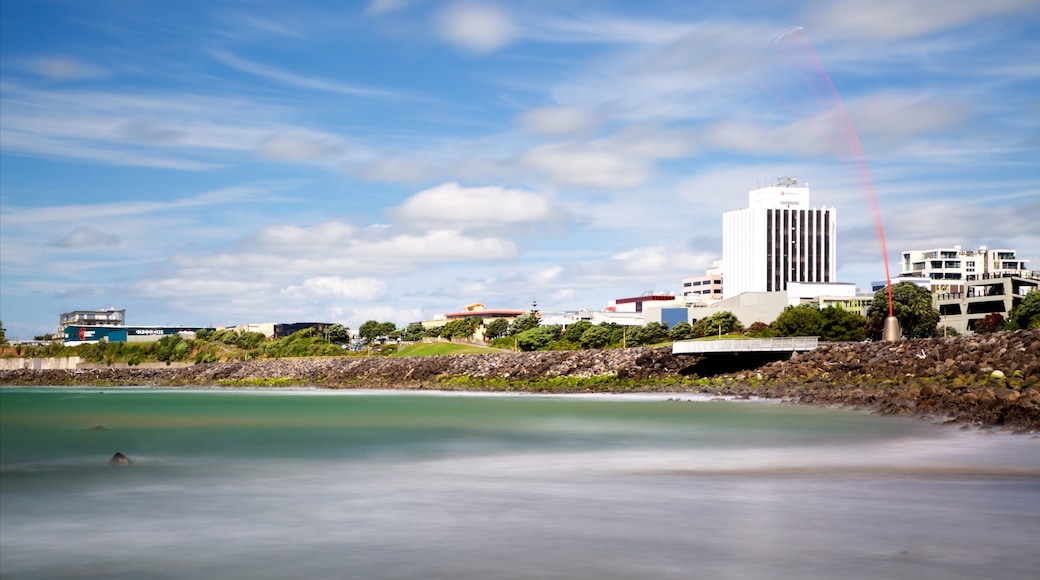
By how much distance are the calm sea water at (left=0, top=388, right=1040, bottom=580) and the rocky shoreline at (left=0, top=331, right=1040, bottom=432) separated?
4.18m

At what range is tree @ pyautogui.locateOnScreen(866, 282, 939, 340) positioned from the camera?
107875 mm

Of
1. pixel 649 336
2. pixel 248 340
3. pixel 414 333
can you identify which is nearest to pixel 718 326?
pixel 649 336

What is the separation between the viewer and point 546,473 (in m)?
19.6

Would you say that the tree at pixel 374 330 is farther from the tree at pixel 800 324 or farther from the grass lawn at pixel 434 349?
the tree at pixel 800 324

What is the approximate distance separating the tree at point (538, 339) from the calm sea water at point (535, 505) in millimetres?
94052

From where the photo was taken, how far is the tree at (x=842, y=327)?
323ft

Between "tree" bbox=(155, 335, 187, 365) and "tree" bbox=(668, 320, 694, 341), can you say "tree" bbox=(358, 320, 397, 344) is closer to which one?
"tree" bbox=(155, 335, 187, 365)

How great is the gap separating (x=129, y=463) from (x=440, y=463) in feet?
22.8

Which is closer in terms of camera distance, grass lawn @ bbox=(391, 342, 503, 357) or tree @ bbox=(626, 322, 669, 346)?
tree @ bbox=(626, 322, 669, 346)

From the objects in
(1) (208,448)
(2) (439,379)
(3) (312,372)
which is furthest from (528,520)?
(3) (312,372)

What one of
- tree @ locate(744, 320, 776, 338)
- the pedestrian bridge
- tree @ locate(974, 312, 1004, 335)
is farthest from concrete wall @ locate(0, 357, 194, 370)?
tree @ locate(974, 312, 1004, 335)

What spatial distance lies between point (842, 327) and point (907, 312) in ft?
42.4

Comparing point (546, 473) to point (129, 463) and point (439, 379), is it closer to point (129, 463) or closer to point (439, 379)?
point (129, 463)

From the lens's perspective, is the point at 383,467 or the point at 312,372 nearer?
the point at 383,467
